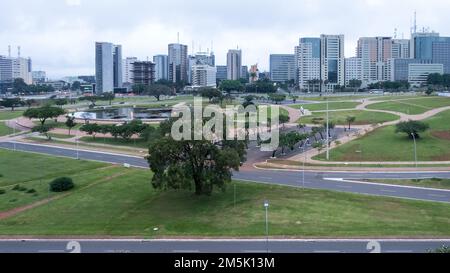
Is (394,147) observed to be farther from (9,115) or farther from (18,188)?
(9,115)

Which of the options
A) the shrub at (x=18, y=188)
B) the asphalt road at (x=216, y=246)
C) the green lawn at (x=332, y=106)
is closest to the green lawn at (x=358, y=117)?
the green lawn at (x=332, y=106)

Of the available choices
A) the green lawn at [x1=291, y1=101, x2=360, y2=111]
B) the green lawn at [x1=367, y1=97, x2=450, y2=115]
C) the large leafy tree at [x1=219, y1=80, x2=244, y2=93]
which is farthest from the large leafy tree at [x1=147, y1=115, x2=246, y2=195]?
the large leafy tree at [x1=219, y1=80, x2=244, y2=93]

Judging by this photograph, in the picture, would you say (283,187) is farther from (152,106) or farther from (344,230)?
(152,106)

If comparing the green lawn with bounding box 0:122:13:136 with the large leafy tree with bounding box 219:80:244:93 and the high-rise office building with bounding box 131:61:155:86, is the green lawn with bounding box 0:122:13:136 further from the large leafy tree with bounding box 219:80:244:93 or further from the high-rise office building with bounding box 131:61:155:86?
the high-rise office building with bounding box 131:61:155:86

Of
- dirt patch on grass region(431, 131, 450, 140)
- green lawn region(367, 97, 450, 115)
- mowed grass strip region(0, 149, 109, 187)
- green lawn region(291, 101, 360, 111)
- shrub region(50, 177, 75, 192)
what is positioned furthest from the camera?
green lawn region(291, 101, 360, 111)

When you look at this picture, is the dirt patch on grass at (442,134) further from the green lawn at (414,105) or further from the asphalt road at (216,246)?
the asphalt road at (216,246)

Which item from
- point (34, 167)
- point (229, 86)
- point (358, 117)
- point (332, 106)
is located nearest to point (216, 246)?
point (34, 167)
